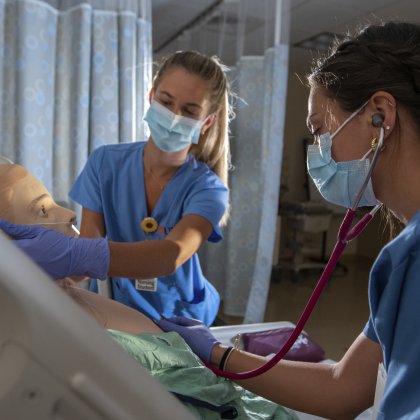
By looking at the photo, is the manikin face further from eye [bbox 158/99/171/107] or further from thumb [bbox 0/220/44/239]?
eye [bbox 158/99/171/107]

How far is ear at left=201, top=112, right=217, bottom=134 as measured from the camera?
5.56ft

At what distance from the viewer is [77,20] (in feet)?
8.83

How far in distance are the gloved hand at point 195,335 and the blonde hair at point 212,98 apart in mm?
479

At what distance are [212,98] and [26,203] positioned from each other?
82cm

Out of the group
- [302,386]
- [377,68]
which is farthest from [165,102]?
[302,386]

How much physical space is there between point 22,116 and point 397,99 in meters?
2.25

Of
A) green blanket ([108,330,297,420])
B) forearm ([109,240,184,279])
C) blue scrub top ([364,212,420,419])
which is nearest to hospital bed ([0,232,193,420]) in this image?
blue scrub top ([364,212,420,419])

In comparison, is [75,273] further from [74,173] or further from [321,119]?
[74,173]

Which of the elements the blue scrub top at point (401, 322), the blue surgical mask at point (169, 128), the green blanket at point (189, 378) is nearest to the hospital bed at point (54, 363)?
the blue scrub top at point (401, 322)

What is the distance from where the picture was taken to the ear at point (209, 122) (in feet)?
5.56

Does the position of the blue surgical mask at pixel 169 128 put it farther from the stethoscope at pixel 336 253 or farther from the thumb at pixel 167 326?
the stethoscope at pixel 336 253

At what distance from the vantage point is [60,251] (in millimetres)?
1009

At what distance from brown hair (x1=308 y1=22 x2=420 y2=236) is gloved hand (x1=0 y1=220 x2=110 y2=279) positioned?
634 mm

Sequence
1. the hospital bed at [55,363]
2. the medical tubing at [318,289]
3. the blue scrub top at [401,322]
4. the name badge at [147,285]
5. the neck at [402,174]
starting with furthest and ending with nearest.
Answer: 1. the name badge at [147,285]
2. the medical tubing at [318,289]
3. the neck at [402,174]
4. the blue scrub top at [401,322]
5. the hospital bed at [55,363]
